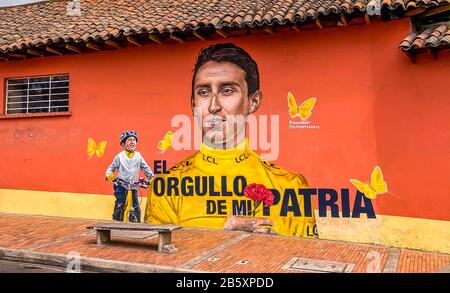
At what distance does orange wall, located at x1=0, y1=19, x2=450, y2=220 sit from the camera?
23.6 ft

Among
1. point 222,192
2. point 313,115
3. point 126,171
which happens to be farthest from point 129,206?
point 313,115

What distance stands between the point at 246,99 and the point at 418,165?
3.62 metres

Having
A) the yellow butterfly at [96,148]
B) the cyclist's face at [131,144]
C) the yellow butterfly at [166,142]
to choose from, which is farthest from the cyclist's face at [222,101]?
the yellow butterfly at [96,148]

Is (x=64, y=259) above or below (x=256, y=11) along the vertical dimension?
below

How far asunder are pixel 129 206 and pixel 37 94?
3973 mm

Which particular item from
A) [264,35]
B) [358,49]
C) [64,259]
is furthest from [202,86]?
[64,259]

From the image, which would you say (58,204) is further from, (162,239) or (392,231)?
(392,231)

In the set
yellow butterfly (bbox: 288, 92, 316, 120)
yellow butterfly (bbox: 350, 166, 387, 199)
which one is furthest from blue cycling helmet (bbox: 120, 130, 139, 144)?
yellow butterfly (bbox: 350, 166, 387, 199)

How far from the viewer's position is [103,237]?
7332mm
